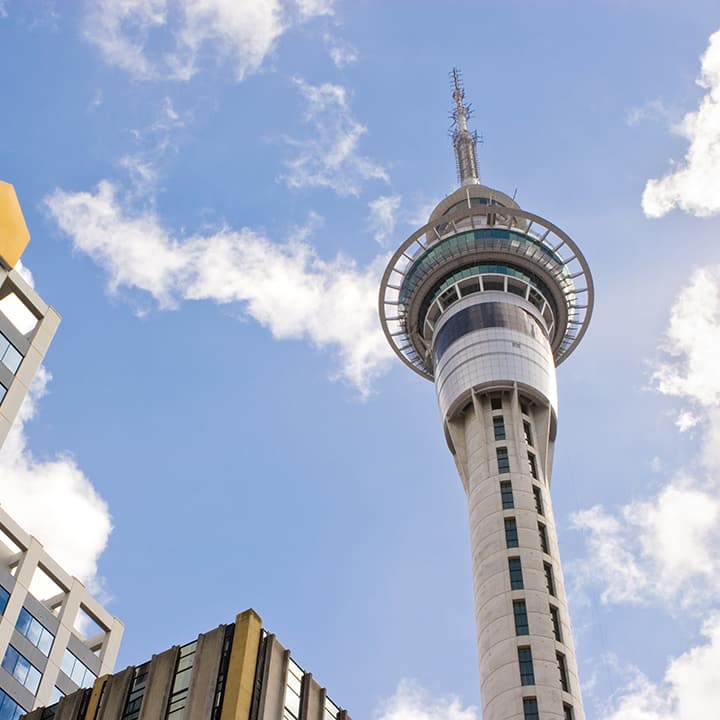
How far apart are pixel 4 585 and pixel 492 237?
7818cm

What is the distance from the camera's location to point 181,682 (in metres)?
51.6

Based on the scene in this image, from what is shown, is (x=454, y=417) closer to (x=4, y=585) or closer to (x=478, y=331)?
(x=478, y=331)

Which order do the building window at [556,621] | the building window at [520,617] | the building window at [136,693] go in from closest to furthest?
the building window at [136,693], the building window at [520,617], the building window at [556,621]

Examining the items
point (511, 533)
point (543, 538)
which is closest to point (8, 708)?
point (511, 533)

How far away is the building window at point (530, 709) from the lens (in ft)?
276

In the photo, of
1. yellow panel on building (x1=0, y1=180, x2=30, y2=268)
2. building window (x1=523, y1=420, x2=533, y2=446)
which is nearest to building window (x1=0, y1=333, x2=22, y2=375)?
yellow panel on building (x1=0, y1=180, x2=30, y2=268)

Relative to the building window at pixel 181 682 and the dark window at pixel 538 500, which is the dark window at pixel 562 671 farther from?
the building window at pixel 181 682

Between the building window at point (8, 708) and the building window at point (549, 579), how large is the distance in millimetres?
49449

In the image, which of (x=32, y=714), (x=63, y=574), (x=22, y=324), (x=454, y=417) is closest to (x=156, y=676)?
(x=32, y=714)

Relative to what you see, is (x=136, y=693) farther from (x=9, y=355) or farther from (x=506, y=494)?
(x=506, y=494)

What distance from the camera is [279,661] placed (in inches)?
2072

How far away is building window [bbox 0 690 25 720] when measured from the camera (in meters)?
66.3

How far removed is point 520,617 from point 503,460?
63.0 feet

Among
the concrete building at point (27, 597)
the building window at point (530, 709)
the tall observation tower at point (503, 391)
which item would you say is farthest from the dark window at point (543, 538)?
the concrete building at point (27, 597)
